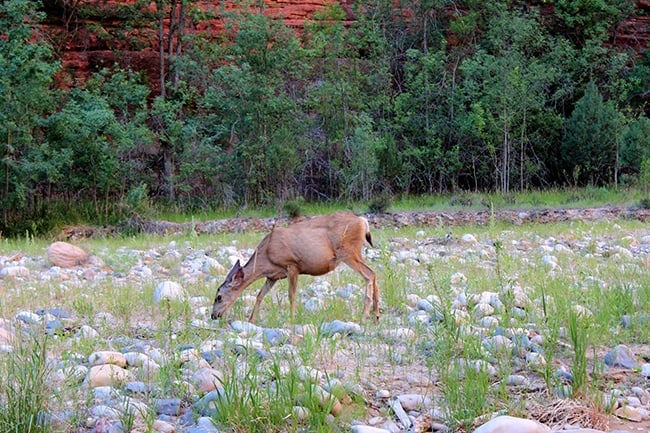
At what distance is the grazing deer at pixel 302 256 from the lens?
293 inches

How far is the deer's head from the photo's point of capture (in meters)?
7.29

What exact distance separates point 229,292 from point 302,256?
715 millimetres

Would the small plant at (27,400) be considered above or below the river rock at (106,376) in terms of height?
above

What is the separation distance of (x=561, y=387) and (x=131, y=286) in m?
5.25

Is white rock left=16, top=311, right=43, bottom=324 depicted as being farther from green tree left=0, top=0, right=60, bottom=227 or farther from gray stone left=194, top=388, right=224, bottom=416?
green tree left=0, top=0, right=60, bottom=227

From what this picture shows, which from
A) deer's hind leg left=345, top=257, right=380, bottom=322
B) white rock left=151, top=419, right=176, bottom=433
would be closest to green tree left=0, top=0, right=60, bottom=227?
deer's hind leg left=345, top=257, right=380, bottom=322

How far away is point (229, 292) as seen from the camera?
741 cm

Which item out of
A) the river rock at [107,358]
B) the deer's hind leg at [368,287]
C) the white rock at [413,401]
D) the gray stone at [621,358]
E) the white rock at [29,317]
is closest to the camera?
the white rock at [413,401]

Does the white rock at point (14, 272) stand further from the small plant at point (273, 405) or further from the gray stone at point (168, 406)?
the small plant at point (273, 405)

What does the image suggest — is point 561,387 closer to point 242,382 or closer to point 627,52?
point 242,382

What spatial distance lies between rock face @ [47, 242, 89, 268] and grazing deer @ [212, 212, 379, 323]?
5.00m

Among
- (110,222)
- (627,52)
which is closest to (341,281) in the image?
(110,222)

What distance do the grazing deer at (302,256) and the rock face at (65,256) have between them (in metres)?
5.00

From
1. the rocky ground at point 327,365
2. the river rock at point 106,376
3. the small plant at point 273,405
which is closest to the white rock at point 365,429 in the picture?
the rocky ground at point 327,365
